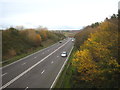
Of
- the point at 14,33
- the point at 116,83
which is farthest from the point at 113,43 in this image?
the point at 14,33

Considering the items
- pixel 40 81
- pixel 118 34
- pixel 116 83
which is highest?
pixel 118 34

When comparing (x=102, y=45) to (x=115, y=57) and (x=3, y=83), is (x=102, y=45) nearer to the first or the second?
(x=115, y=57)

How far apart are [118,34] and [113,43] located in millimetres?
883

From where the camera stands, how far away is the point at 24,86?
1820cm

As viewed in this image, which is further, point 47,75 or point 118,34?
point 47,75

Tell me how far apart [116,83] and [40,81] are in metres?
11.1

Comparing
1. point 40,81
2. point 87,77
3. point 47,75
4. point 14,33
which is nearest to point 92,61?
point 87,77

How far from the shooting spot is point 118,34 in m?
12.2

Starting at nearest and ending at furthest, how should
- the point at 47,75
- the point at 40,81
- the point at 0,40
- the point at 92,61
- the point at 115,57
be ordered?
the point at 115,57 < the point at 92,61 < the point at 40,81 < the point at 47,75 < the point at 0,40

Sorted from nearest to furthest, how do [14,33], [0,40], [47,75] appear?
1. [47,75]
2. [0,40]
3. [14,33]

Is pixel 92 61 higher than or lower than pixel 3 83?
higher

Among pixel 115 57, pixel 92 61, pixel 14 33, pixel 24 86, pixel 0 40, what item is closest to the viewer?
pixel 115 57

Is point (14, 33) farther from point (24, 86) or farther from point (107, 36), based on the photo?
point (107, 36)

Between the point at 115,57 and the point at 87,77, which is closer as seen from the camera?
the point at 115,57
